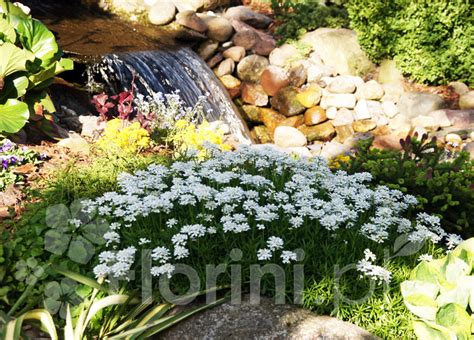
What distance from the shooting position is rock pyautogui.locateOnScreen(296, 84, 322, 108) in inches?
352

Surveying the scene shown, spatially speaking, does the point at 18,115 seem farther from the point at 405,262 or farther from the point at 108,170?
the point at 405,262

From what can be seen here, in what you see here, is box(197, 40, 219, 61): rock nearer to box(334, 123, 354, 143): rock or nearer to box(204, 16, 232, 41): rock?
box(204, 16, 232, 41): rock

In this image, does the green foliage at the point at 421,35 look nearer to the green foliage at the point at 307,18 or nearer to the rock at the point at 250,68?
the green foliage at the point at 307,18

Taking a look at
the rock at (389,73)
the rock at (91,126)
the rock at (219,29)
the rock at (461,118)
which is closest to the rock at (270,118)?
the rock at (219,29)

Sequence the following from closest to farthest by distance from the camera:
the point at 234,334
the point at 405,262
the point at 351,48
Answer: the point at 234,334 → the point at 405,262 → the point at 351,48

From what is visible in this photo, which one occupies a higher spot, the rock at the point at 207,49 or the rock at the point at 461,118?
the rock at the point at 207,49

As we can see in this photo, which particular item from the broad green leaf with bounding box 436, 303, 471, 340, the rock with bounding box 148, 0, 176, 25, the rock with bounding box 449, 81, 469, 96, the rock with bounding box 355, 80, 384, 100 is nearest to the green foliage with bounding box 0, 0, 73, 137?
the broad green leaf with bounding box 436, 303, 471, 340

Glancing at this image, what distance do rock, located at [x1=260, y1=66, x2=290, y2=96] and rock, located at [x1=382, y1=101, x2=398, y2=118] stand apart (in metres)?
1.59

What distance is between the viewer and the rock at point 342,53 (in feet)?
31.1

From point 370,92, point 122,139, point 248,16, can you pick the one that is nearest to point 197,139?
point 122,139

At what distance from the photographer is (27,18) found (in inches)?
187

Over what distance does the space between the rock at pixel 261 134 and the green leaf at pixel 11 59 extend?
4763mm

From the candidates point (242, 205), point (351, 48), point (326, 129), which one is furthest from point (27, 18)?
point (351, 48)

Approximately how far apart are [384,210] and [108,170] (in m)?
2.09
